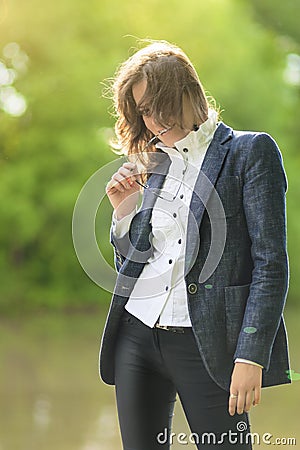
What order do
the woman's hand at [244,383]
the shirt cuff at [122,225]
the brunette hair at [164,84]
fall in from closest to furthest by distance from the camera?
the woman's hand at [244,383]
the brunette hair at [164,84]
the shirt cuff at [122,225]

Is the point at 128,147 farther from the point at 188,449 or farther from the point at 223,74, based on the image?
the point at 223,74

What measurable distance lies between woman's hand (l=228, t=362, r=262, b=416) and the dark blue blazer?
14 millimetres

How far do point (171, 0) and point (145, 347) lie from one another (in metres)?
5.79

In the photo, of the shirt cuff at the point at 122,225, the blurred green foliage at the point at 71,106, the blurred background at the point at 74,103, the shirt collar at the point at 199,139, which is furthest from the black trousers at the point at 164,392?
the blurred green foliage at the point at 71,106

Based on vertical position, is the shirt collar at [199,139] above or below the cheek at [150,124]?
below

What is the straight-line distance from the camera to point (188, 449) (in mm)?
2641

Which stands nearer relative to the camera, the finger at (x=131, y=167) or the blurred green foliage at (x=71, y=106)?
the finger at (x=131, y=167)

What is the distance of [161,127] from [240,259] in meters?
0.24

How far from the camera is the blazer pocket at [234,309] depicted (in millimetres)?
1153

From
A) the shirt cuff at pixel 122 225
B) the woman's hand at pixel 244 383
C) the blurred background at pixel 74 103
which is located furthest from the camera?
the blurred background at pixel 74 103

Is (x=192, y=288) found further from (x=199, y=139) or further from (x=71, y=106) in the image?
(x=71, y=106)

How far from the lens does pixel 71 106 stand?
21.8 ft

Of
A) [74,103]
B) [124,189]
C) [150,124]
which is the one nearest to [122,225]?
[124,189]

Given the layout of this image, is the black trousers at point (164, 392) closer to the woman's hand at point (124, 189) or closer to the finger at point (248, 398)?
the finger at point (248, 398)
